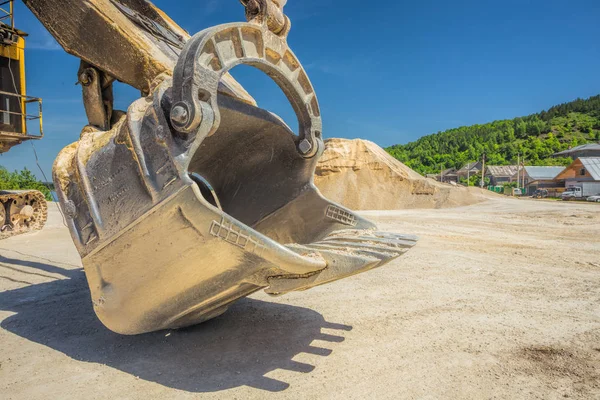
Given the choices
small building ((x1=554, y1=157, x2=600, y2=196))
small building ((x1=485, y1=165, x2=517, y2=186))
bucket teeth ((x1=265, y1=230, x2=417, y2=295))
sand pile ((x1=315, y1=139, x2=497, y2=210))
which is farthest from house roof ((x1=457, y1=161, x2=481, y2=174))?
bucket teeth ((x1=265, y1=230, x2=417, y2=295))

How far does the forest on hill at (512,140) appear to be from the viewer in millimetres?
83500

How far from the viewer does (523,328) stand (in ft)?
11.3

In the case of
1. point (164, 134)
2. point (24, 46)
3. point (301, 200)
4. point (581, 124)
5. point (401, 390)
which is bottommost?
point (401, 390)

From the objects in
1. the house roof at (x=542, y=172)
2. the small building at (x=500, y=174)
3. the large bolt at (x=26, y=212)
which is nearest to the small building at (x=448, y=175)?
the small building at (x=500, y=174)

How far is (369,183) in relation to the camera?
18.7 meters

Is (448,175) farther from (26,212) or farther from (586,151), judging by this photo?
(26,212)

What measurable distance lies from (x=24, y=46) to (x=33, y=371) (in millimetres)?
7998

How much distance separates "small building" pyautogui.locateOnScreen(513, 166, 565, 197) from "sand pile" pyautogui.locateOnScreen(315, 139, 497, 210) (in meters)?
36.7

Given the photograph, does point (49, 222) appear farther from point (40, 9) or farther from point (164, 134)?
point (164, 134)

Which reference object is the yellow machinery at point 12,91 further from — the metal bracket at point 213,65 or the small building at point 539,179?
the small building at point 539,179

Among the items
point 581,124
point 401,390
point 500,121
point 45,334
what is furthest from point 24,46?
point 500,121

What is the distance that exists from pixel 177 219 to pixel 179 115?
0.54m

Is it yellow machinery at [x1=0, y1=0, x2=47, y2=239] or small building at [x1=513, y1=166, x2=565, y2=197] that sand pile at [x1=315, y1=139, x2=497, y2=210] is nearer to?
yellow machinery at [x1=0, y1=0, x2=47, y2=239]

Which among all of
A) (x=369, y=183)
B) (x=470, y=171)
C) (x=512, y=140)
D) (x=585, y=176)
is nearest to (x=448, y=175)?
(x=470, y=171)
